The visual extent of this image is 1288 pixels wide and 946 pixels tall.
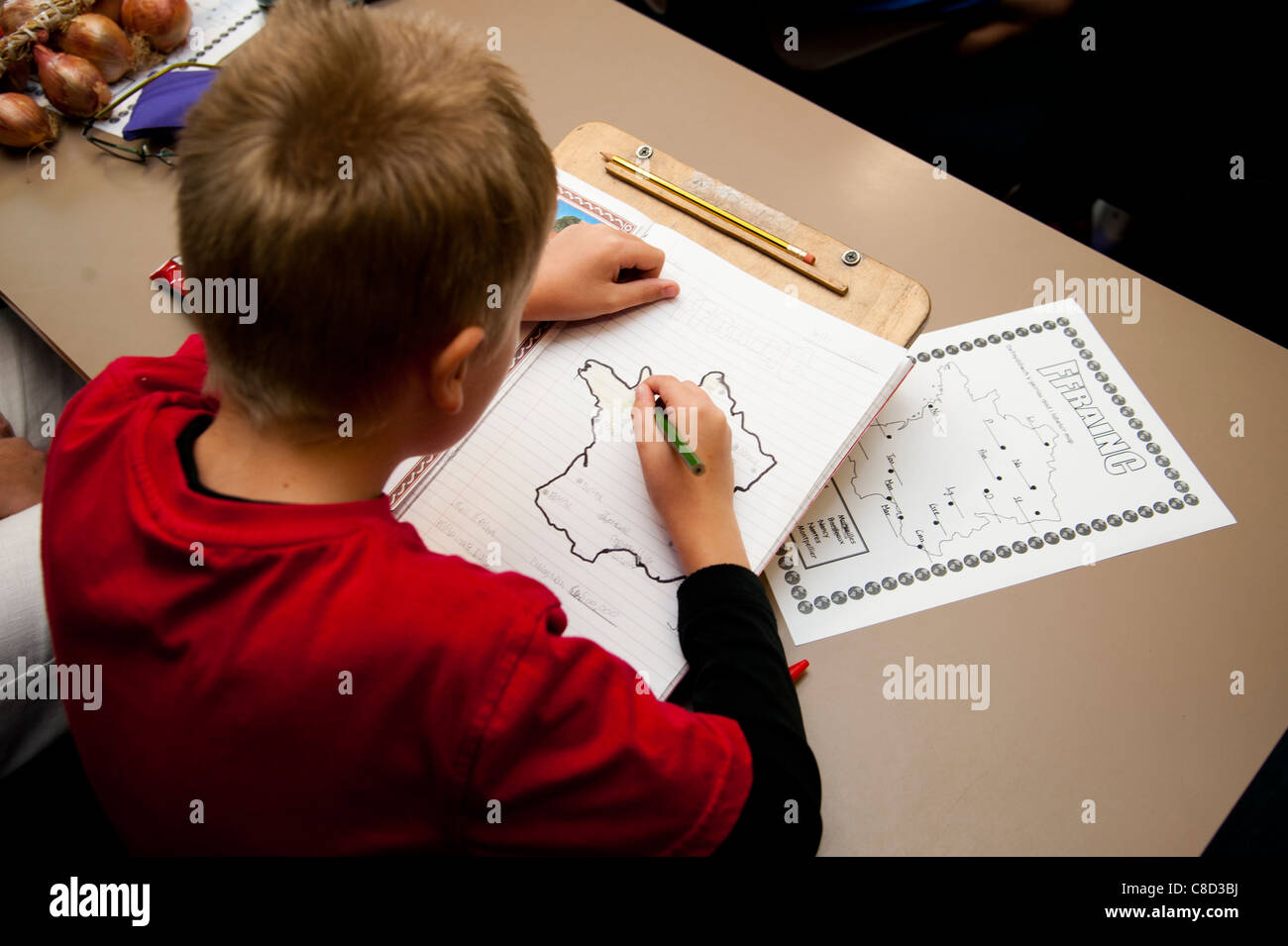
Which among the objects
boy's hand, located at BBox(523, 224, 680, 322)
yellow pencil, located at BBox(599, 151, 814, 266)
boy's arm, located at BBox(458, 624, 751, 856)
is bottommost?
boy's arm, located at BBox(458, 624, 751, 856)

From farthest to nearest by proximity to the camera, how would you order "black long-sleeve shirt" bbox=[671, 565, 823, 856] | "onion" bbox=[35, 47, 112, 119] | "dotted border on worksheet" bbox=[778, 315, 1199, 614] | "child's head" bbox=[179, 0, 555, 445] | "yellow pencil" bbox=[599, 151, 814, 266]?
1. "onion" bbox=[35, 47, 112, 119]
2. "yellow pencil" bbox=[599, 151, 814, 266]
3. "dotted border on worksheet" bbox=[778, 315, 1199, 614]
4. "black long-sleeve shirt" bbox=[671, 565, 823, 856]
5. "child's head" bbox=[179, 0, 555, 445]

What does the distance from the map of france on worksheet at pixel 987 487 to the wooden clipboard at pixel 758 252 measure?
2.7 inches

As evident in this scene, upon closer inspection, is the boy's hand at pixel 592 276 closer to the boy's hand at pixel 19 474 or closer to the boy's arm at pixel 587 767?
the boy's arm at pixel 587 767

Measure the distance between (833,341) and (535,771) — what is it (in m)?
0.47

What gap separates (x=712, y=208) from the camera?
861 millimetres

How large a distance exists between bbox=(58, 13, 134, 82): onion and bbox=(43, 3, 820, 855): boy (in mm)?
607

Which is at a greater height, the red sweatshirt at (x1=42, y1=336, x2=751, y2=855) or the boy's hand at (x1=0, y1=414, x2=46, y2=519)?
the boy's hand at (x1=0, y1=414, x2=46, y2=519)

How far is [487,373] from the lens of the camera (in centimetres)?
61

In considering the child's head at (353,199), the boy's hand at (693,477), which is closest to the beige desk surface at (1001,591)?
the boy's hand at (693,477)

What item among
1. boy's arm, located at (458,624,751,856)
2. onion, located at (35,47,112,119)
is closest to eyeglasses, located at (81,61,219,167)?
onion, located at (35,47,112,119)

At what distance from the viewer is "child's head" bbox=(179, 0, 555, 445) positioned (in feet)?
1.49

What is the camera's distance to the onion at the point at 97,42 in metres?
0.95

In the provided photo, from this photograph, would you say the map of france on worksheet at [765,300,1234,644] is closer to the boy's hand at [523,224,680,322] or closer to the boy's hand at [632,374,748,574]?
the boy's hand at [632,374,748,574]

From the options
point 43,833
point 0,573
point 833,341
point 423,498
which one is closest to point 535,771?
point 423,498
